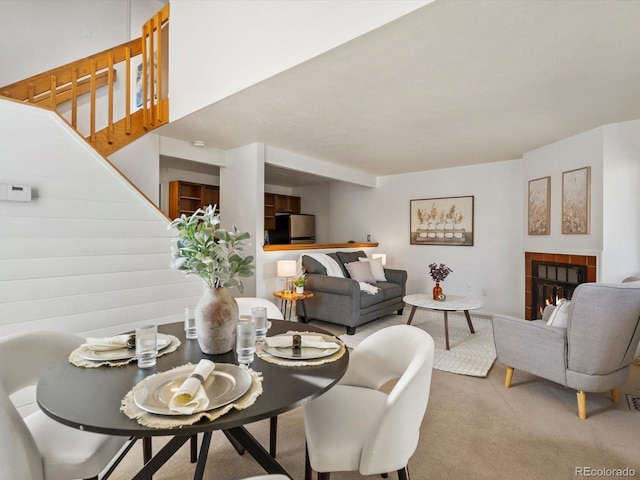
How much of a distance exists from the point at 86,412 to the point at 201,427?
0.33 metres

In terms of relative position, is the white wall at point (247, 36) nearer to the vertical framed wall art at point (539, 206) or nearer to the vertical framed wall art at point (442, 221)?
the vertical framed wall art at point (539, 206)

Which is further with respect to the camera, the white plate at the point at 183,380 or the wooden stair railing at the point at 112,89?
the wooden stair railing at the point at 112,89

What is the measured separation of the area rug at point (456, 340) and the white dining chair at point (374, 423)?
68.5 inches

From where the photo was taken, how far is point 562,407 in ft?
7.14

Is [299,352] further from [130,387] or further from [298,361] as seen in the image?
[130,387]

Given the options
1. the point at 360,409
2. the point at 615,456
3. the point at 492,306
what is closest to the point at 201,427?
the point at 360,409

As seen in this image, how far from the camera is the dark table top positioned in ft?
2.57

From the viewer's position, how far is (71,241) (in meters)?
2.20

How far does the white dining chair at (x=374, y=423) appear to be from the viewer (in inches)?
42.8

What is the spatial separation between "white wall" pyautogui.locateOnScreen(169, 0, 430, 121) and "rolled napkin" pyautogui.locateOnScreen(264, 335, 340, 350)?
1.71m

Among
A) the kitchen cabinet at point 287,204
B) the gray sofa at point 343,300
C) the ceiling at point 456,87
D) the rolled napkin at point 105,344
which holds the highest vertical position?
the ceiling at point 456,87

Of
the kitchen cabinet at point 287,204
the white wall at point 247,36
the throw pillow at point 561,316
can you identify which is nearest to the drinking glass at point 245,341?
the white wall at point 247,36

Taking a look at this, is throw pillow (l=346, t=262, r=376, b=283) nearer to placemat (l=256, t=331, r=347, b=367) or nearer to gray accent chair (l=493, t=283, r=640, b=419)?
gray accent chair (l=493, t=283, r=640, b=419)

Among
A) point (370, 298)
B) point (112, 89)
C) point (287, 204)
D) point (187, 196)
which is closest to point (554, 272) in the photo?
point (370, 298)
